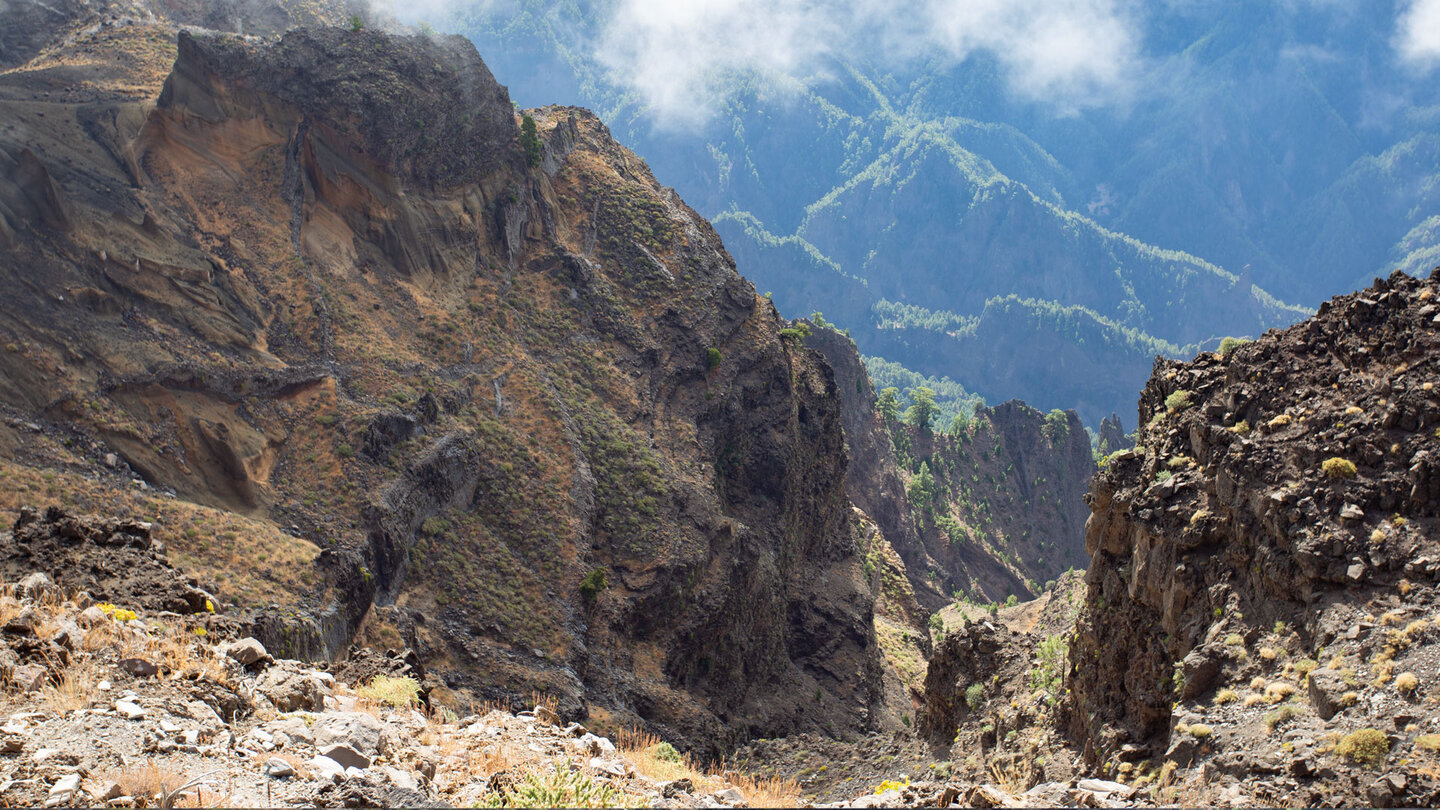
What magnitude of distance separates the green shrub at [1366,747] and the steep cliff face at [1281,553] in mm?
67

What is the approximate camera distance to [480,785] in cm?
1695

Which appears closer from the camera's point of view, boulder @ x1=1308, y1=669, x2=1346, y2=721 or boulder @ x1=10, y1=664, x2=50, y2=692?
boulder @ x1=10, y1=664, x2=50, y2=692

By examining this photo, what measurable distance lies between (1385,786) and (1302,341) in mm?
13840

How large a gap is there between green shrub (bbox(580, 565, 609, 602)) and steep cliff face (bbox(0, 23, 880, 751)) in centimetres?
50

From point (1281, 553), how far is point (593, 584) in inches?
1456

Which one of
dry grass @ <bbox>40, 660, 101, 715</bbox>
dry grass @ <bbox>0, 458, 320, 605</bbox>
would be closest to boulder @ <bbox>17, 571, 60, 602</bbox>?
dry grass @ <bbox>40, 660, 101, 715</bbox>

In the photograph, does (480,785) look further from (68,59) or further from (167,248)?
(68,59)

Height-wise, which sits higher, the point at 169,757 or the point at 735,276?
the point at 735,276

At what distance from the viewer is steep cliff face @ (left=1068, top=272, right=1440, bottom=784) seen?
755 inches

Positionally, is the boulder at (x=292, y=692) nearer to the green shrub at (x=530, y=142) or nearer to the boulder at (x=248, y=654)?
the boulder at (x=248, y=654)

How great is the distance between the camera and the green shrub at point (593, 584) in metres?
53.7

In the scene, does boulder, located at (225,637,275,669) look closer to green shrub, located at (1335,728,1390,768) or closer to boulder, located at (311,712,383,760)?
boulder, located at (311,712,383,760)

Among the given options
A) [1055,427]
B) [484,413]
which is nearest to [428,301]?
[484,413]

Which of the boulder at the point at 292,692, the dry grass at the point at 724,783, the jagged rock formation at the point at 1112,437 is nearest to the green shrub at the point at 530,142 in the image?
the boulder at the point at 292,692
